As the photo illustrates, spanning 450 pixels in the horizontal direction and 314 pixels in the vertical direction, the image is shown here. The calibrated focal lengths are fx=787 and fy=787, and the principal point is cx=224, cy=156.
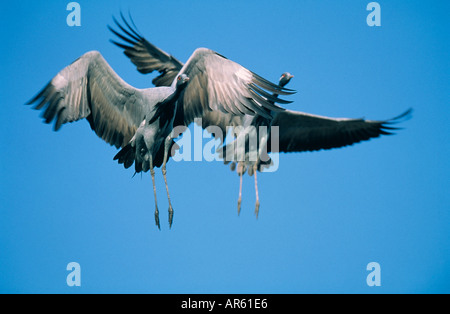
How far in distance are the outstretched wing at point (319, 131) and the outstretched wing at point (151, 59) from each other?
2.94m

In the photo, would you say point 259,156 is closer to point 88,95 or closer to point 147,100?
point 147,100

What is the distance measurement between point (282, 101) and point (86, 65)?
433cm

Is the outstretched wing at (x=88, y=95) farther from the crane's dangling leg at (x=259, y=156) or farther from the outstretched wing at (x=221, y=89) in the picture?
the crane's dangling leg at (x=259, y=156)

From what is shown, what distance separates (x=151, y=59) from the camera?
62.9ft

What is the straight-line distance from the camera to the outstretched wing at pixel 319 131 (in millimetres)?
20094

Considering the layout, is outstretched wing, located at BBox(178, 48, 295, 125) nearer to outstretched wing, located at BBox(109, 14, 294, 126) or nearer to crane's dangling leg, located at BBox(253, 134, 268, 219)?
outstretched wing, located at BBox(109, 14, 294, 126)

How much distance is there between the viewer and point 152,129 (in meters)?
17.3

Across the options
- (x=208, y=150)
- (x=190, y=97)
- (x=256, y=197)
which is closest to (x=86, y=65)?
(x=190, y=97)

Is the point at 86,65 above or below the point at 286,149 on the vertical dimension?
above

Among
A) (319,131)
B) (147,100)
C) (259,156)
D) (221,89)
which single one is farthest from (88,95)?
(319,131)

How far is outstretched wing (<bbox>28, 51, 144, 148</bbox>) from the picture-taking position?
1703 centimetres

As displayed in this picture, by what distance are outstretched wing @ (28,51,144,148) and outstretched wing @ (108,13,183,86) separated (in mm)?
1575

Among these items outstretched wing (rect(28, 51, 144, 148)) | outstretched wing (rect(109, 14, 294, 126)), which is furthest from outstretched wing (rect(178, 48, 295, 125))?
outstretched wing (rect(28, 51, 144, 148))
